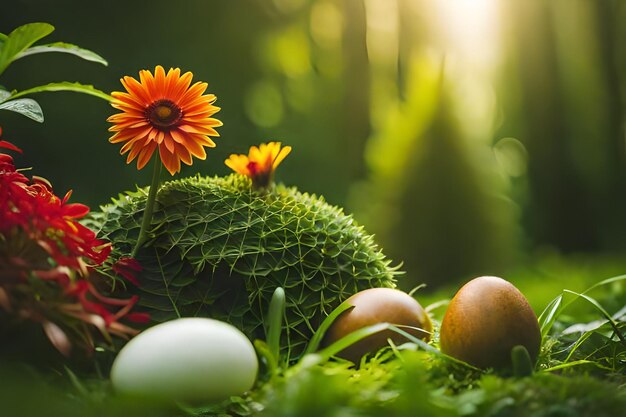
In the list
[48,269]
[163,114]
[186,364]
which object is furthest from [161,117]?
[186,364]

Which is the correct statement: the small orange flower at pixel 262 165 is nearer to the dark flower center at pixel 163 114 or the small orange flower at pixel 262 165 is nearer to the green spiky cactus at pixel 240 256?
the green spiky cactus at pixel 240 256

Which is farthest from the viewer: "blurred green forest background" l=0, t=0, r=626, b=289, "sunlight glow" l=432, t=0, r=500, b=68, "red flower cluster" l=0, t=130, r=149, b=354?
"sunlight glow" l=432, t=0, r=500, b=68

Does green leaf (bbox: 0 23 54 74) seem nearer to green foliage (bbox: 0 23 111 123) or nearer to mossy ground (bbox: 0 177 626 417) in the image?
green foliage (bbox: 0 23 111 123)

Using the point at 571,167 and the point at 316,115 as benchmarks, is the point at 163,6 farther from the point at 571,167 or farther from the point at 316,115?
the point at 571,167

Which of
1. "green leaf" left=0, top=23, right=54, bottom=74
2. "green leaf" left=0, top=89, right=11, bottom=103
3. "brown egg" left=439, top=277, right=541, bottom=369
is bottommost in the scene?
"brown egg" left=439, top=277, right=541, bottom=369

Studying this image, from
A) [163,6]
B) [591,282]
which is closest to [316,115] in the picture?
[163,6]

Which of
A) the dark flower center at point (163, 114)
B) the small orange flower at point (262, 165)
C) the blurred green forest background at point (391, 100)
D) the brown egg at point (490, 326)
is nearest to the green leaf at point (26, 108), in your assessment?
the dark flower center at point (163, 114)

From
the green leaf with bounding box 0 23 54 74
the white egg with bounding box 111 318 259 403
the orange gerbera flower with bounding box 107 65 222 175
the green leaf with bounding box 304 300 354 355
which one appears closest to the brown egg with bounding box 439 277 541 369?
the green leaf with bounding box 304 300 354 355
